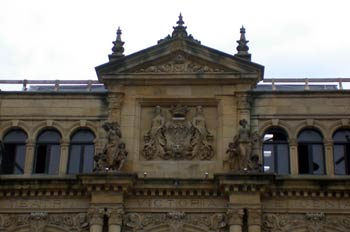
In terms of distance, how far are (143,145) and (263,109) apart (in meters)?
5.90

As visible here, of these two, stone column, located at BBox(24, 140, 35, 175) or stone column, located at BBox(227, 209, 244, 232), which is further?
stone column, located at BBox(24, 140, 35, 175)

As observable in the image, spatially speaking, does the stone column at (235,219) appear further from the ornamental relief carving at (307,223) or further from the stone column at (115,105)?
the stone column at (115,105)

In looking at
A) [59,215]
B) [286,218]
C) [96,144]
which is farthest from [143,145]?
[286,218]

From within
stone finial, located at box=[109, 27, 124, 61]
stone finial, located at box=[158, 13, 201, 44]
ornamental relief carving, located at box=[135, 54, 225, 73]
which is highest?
stone finial, located at box=[158, 13, 201, 44]

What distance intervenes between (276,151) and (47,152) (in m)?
10.7

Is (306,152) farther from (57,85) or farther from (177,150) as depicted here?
(57,85)

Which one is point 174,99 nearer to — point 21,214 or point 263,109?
point 263,109

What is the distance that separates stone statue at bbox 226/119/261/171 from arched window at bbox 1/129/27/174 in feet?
31.8

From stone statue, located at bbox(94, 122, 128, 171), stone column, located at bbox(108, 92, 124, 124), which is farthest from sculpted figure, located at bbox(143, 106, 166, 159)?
stone column, located at bbox(108, 92, 124, 124)

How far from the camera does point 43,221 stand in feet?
110

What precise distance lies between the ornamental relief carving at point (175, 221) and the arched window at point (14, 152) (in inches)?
236

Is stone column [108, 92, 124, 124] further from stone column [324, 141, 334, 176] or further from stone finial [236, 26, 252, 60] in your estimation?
stone column [324, 141, 334, 176]

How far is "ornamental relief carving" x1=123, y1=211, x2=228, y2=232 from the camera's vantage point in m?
33.0

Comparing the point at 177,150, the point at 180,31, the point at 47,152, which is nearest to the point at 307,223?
the point at 177,150
